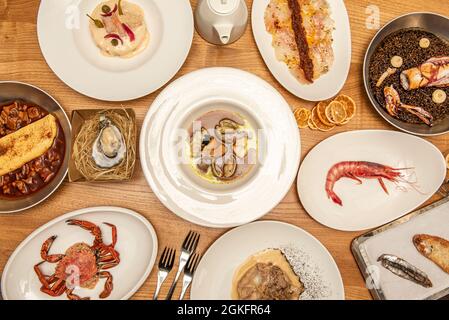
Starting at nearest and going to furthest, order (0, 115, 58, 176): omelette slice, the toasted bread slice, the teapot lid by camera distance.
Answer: the teapot lid → (0, 115, 58, 176): omelette slice → the toasted bread slice

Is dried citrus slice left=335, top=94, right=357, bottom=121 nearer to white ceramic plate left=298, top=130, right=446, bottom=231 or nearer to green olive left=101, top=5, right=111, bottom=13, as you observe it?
white ceramic plate left=298, top=130, right=446, bottom=231

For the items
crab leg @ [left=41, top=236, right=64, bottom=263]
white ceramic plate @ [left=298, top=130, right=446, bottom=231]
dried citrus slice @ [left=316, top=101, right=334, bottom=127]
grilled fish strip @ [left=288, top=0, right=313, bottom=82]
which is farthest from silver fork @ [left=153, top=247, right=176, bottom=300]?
grilled fish strip @ [left=288, top=0, right=313, bottom=82]

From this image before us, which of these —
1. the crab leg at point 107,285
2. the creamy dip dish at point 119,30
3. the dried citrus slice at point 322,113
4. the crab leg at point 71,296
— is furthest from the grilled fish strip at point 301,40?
the crab leg at point 71,296

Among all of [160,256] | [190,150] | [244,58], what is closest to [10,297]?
[160,256]

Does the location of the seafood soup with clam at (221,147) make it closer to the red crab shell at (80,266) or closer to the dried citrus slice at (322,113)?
the dried citrus slice at (322,113)

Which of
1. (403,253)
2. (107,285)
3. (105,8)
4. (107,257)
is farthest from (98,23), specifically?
(403,253)
